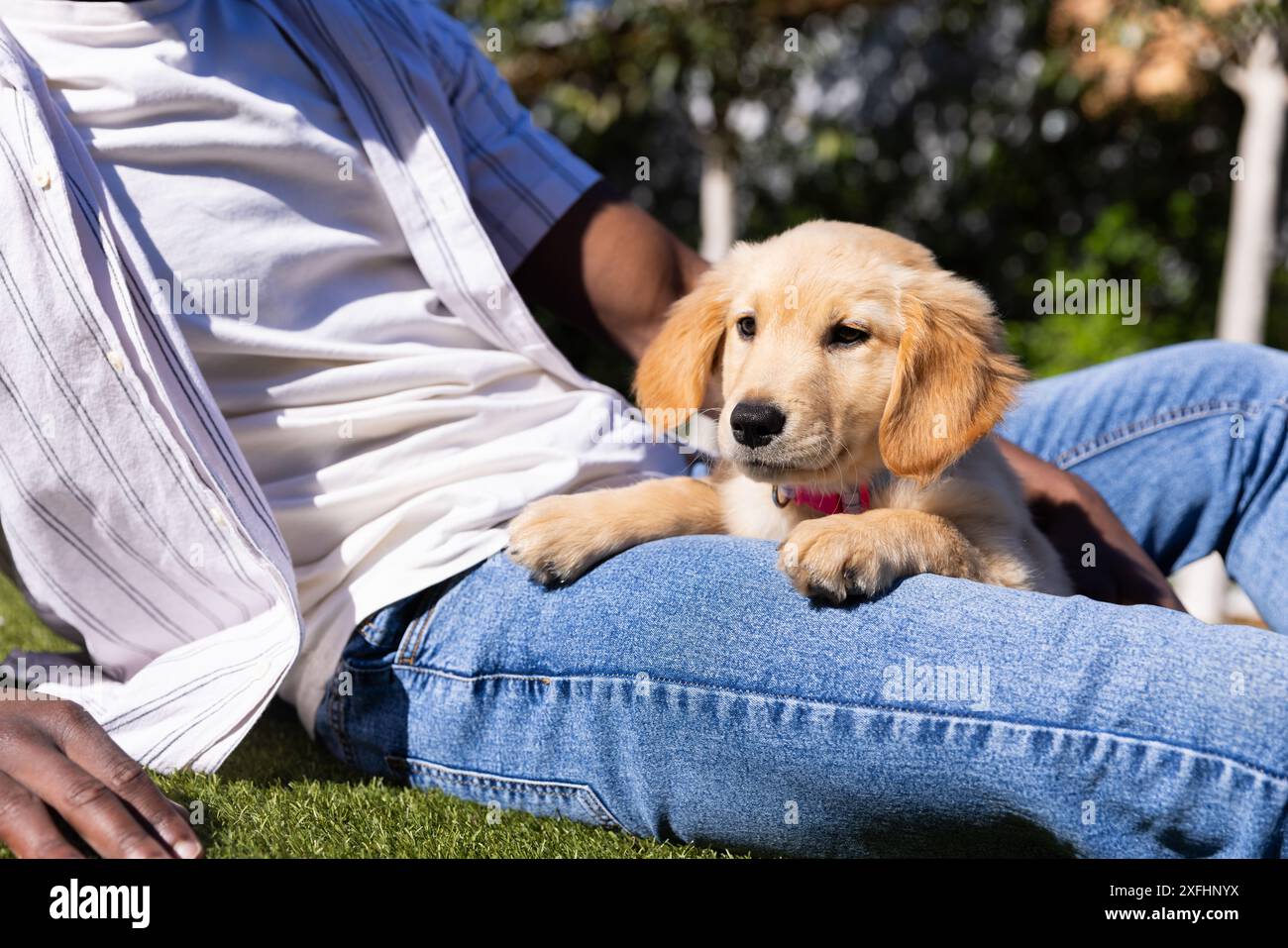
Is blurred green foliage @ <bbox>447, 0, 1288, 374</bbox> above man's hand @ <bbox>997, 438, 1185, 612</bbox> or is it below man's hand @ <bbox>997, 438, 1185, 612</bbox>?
above

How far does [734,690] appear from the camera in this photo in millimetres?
1774

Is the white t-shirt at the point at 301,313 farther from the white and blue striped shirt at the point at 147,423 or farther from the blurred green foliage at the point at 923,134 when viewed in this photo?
the blurred green foliage at the point at 923,134

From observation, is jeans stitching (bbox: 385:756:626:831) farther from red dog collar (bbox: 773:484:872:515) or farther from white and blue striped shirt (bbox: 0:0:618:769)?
red dog collar (bbox: 773:484:872:515)

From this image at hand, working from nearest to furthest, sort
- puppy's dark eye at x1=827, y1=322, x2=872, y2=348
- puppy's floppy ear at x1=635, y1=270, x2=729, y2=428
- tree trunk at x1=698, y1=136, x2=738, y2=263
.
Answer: puppy's dark eye at x1=827, y1=322, x2=872, y2=348, puppy's floppy ear at x1=635, y1=270, x2=729, y2=428, tree trunk at x1=698, y1=136, x2=738, y2=263

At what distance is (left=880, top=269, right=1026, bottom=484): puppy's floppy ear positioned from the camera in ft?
6.51

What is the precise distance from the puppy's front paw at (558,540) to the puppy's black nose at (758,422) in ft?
→ 0.99

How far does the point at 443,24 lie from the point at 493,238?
0.47 m

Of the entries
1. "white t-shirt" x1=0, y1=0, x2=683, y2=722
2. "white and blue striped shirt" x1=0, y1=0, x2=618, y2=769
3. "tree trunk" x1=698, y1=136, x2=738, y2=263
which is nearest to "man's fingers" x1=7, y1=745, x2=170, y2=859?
"white and blue striped shirt" x1=0, y1=0, x2=618, y2=769

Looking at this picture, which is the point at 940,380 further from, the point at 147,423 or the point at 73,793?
the point at 73,793

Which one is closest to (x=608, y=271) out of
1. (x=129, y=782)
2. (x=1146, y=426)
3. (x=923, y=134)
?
(x=1146, y=426)

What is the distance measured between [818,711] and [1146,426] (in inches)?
55.9

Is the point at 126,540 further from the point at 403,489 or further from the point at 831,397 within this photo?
the point at 831,397

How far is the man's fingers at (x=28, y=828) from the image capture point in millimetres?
1596
